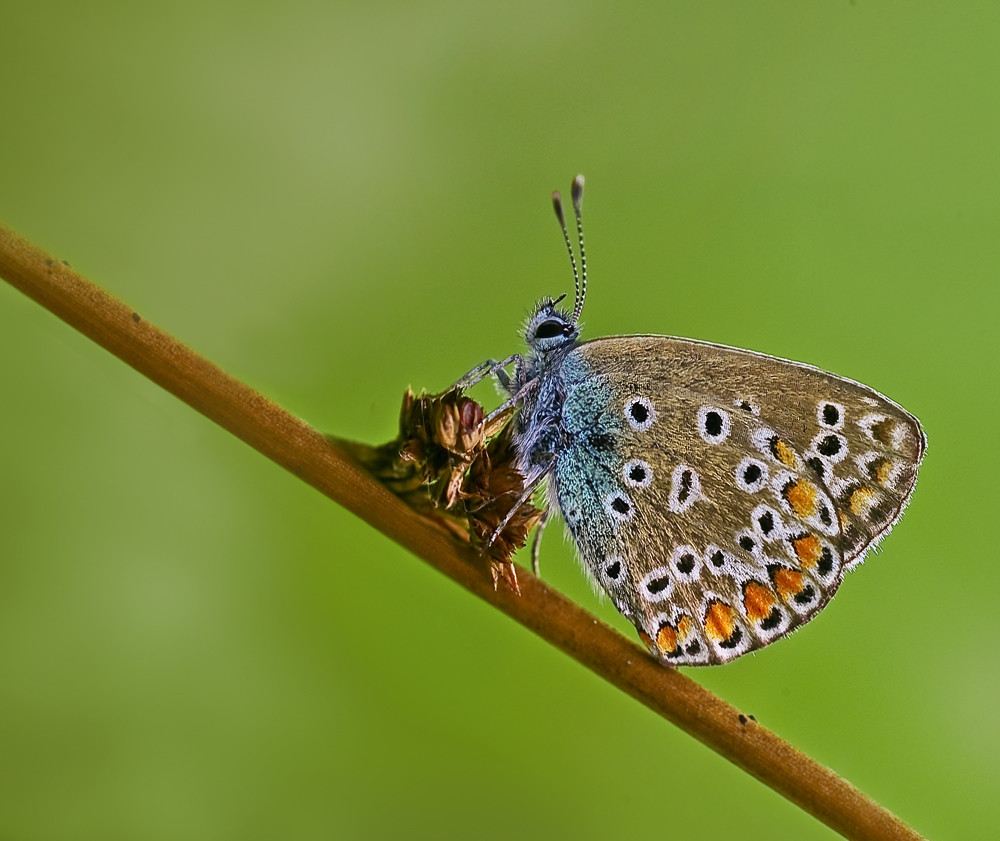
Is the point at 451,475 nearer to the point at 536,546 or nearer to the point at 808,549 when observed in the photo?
the point at 536,546

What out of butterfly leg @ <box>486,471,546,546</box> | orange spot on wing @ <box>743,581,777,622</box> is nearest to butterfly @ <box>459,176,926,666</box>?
orange spot on wing @ <box>743,581,777,622</box>

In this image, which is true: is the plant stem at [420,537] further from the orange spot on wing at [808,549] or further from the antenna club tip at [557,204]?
the antenna club tip at [557,204]

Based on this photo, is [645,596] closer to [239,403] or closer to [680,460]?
[680,460]

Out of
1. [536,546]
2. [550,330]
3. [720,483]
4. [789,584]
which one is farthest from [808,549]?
[550,330]

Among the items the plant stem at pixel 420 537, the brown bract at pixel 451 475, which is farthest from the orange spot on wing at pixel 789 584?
the brown bract at pixel 451 475

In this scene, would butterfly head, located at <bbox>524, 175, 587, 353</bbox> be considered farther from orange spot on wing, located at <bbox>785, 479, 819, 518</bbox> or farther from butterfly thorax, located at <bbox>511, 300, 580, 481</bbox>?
orange spot on wing, located at <bbox>785, 479, 819, 518</bbox>
